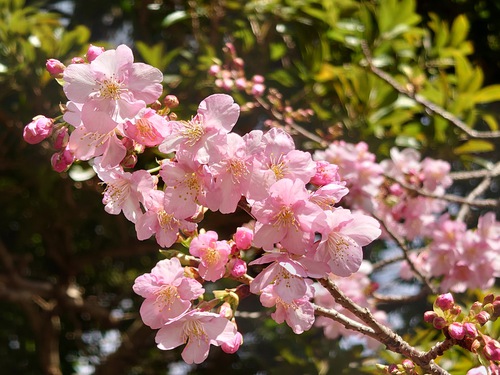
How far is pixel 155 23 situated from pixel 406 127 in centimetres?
107

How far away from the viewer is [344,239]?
0.88m

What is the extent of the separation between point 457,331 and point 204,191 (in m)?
0.40

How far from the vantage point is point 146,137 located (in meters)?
0.87

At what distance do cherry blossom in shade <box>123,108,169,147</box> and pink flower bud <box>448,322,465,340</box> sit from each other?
477mm

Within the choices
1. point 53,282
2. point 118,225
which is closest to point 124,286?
point 53,282

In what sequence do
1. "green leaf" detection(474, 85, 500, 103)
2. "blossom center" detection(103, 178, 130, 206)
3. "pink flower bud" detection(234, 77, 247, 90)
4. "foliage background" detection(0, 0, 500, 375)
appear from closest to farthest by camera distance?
1. "blossom center" detection(103, 178, 130, 206)
2. "pink flower bud" detection(234, 77, 247, 90)
3. "foliage background" detection(0, 0, 500, 375)
4. "green leaf" detection(474, 85, 500, 103)

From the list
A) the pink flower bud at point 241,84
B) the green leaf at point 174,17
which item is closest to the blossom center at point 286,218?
the pink flower bud at point 241,84

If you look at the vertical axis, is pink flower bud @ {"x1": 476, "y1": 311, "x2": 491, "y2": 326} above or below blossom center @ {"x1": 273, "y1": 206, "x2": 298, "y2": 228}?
below

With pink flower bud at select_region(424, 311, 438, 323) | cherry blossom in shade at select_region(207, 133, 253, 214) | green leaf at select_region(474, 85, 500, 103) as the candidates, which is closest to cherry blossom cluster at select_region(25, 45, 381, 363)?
cherry blossom in shade at select_region(207, 133, 253, 214)

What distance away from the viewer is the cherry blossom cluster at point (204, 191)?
845 mm

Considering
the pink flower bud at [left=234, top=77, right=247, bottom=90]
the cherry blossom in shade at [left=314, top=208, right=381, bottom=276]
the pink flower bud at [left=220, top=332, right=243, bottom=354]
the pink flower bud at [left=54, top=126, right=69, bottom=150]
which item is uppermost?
the pink flower bud at [left=54, top=126, right=69, bottom=150]

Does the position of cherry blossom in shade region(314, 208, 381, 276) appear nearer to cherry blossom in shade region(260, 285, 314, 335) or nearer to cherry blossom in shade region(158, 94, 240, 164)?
cherry blossom in shade region(260, 285, 314, 335)

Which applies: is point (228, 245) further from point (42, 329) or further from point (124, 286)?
point (124, 286)

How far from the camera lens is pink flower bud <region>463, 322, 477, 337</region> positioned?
86cm
